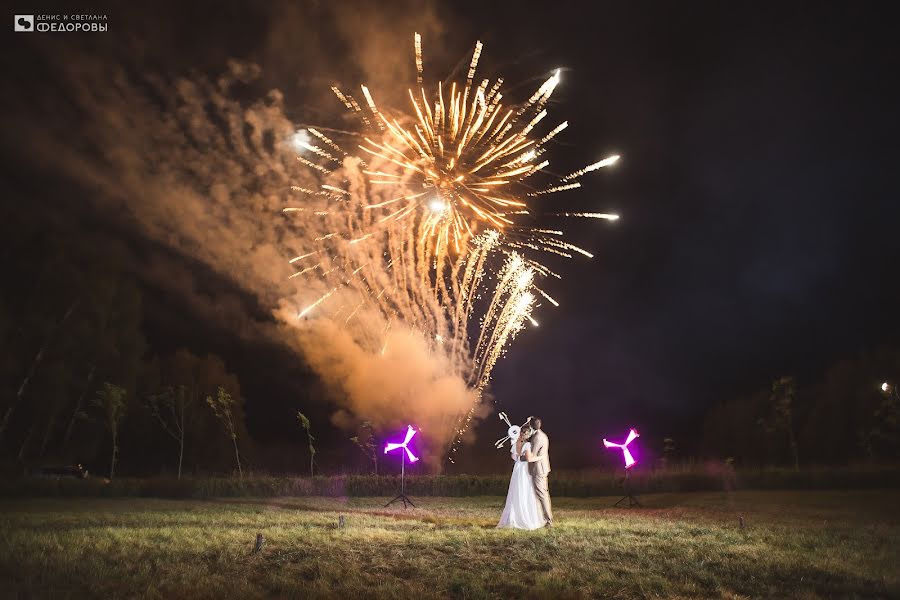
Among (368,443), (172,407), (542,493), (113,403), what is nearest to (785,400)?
(368,443)

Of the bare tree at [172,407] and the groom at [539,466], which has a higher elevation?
the bare tree at [172,407]

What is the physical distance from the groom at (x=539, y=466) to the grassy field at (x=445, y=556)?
53 cm

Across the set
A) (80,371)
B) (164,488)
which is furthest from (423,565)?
(80,371)

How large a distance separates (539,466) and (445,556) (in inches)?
175

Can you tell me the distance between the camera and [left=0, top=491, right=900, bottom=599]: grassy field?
7.46 meters

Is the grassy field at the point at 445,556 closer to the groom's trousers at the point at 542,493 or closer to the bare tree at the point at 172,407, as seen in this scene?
the groom's trousers at the point at 542,493

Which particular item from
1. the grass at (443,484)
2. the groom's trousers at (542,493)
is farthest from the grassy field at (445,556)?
the grass at (443,484)

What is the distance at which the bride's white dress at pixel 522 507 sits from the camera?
12570mm

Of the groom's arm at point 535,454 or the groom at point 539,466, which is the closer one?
the groom at point 539,466

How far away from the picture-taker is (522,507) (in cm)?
1267

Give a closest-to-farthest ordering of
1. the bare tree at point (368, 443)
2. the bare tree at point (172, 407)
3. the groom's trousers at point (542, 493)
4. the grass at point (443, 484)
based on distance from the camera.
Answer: the groom's trousers at point (542, 493)
the grass at point (443, 484)
the bare tree at point (368, 443)
the bare tree at point (172, 407)

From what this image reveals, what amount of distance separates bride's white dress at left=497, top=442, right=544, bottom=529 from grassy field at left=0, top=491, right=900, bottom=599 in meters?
0.47

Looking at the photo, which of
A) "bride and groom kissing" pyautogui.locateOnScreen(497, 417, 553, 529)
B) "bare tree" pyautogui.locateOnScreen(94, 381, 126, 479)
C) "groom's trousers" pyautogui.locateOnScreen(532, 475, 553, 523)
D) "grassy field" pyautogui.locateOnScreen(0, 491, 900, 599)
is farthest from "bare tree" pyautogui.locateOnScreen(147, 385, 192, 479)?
"groom's trousers" pyautogui.locateOnScreen(532, 475, 553, 523)

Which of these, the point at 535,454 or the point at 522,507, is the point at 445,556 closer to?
the point at 522,507
